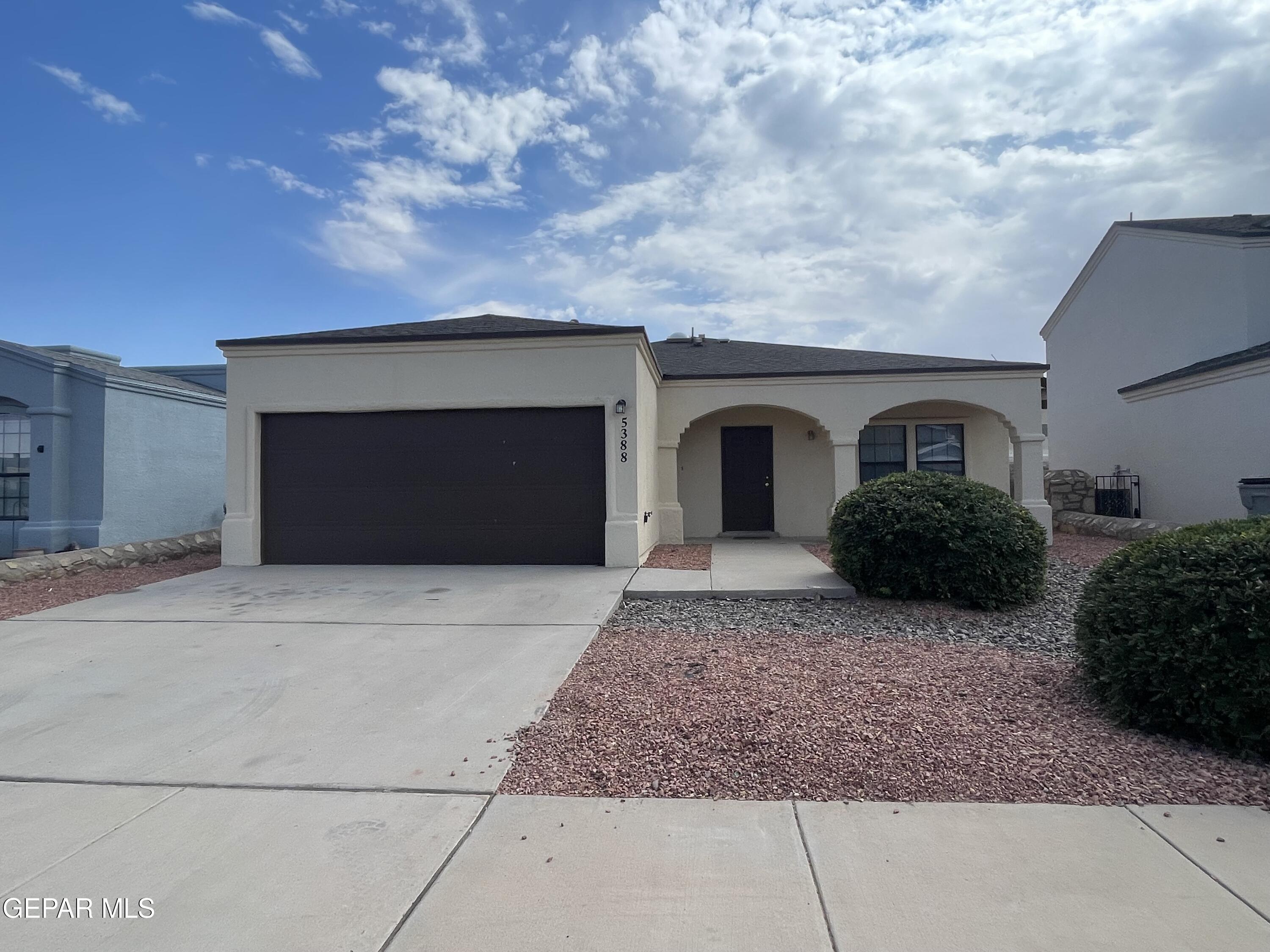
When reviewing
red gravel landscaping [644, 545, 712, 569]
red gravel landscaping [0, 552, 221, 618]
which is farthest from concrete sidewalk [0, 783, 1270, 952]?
red gravel landscaping [644, 545, 712, 569]

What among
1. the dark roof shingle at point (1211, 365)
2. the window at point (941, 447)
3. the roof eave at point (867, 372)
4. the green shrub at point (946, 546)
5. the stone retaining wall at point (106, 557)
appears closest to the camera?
the green shrub at point (946, 546)

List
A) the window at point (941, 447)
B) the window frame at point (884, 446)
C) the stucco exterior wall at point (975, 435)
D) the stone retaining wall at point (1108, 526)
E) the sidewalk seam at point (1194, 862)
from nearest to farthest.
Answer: the sidewalk seam at point (1194, 862), the stone retaining wall at point (1108, 526), the stucco exterior wall at point (975, 435), the window at point (941, 447), the window frame at point (884, 446)

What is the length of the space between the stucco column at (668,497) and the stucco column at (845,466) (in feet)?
9.23

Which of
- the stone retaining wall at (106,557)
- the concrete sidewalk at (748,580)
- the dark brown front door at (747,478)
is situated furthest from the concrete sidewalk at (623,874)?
the dark brown front door at (747,478)

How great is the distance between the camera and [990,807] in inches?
130

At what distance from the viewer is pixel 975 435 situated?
48.2ft

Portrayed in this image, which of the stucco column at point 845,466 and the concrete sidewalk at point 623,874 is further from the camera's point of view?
the stucco column at point 845,466

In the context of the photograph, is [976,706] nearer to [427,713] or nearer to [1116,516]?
[427,713]

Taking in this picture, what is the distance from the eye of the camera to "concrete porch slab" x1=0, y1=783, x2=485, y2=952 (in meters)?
2.50

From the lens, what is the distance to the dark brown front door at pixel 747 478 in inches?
587

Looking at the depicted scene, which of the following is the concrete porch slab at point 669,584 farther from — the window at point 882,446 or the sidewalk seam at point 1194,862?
the window at point 882,446

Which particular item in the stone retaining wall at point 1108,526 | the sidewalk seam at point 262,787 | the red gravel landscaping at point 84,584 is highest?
the stone retaining wall at point 1108,526

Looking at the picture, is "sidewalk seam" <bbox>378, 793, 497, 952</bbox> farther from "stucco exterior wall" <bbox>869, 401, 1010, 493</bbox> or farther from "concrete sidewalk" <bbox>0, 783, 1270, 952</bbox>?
"stucco exterior wall" <bbox>869, 401, 1010, 493</bbox>

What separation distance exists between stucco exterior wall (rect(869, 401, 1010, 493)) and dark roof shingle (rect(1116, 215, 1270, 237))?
5.87 m
